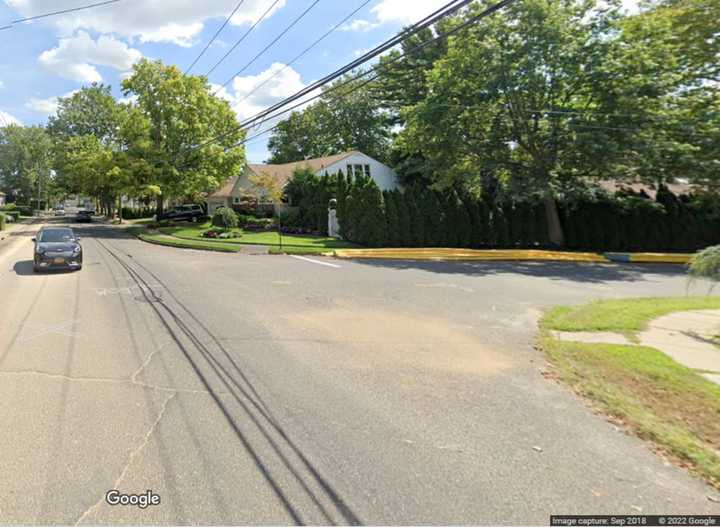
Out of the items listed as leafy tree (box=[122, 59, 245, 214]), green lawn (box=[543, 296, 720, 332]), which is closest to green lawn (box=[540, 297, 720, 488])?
green lawn (box=[543, 296, 720, 332])

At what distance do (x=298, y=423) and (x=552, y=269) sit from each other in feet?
51.0

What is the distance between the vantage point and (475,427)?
4.11 metres

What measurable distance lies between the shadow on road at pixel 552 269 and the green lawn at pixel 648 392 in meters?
7.61

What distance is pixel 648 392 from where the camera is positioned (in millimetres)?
4992

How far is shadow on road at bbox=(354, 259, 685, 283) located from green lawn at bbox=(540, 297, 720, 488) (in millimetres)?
7605

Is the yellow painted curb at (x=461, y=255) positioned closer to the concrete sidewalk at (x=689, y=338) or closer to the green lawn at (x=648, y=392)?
the concrete sidewalk at (x=689, y=338)

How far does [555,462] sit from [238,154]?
35.2 metres

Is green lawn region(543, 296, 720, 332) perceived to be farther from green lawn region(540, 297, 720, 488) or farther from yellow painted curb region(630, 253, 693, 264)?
yellow painted curb region(630, 253, 693, 264)

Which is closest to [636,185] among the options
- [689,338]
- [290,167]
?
[689,338]

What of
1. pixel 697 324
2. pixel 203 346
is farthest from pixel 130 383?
pixel 697 324

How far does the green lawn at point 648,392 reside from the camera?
3834 millimetres

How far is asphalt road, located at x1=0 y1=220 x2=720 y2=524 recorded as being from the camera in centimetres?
297

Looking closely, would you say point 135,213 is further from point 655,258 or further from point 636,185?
point 655,258

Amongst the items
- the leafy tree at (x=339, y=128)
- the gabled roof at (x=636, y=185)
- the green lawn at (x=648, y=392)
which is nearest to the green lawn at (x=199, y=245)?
the green lawn at (x=648, y=392)
